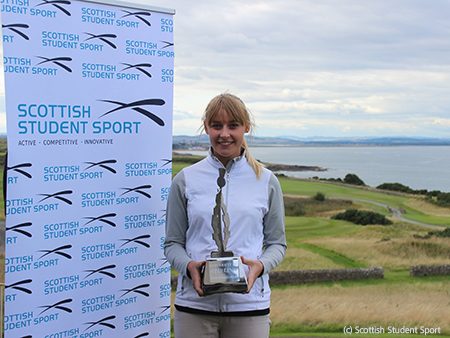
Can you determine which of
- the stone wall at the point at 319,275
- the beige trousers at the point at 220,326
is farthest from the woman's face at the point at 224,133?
the stone wall at the point at 319,275

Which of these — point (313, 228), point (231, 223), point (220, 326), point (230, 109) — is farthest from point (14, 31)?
point (313, 228)

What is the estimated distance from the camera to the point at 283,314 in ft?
19.2

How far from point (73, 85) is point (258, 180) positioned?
1479 millimetres

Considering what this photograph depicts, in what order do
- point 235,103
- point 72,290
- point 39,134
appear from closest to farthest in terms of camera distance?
point 235,103, point 39,134, point 72,290

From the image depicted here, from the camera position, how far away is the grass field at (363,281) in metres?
5.75

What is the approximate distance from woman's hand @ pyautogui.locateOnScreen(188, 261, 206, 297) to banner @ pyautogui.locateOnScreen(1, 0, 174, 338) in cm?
116

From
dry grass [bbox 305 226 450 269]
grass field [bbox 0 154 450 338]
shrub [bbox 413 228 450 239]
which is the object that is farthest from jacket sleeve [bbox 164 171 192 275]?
shrub [bbox 413 228 450 239]

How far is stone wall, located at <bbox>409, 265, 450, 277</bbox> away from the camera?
29.4 ft

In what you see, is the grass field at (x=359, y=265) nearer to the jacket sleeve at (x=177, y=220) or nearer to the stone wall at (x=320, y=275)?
the stone wall at (x=320, y=275)

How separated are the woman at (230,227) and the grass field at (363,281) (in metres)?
3.67

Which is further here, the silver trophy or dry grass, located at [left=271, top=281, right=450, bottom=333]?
dry grass, located at [left=271, top=281, right=450, bottom=333]

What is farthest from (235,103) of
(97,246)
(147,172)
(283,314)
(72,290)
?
(283,314)

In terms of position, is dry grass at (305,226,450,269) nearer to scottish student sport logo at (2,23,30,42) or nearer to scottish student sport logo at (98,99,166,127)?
scottish student sport logo at (98,99,166,127)

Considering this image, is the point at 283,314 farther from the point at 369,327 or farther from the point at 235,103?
the point at 235,103
